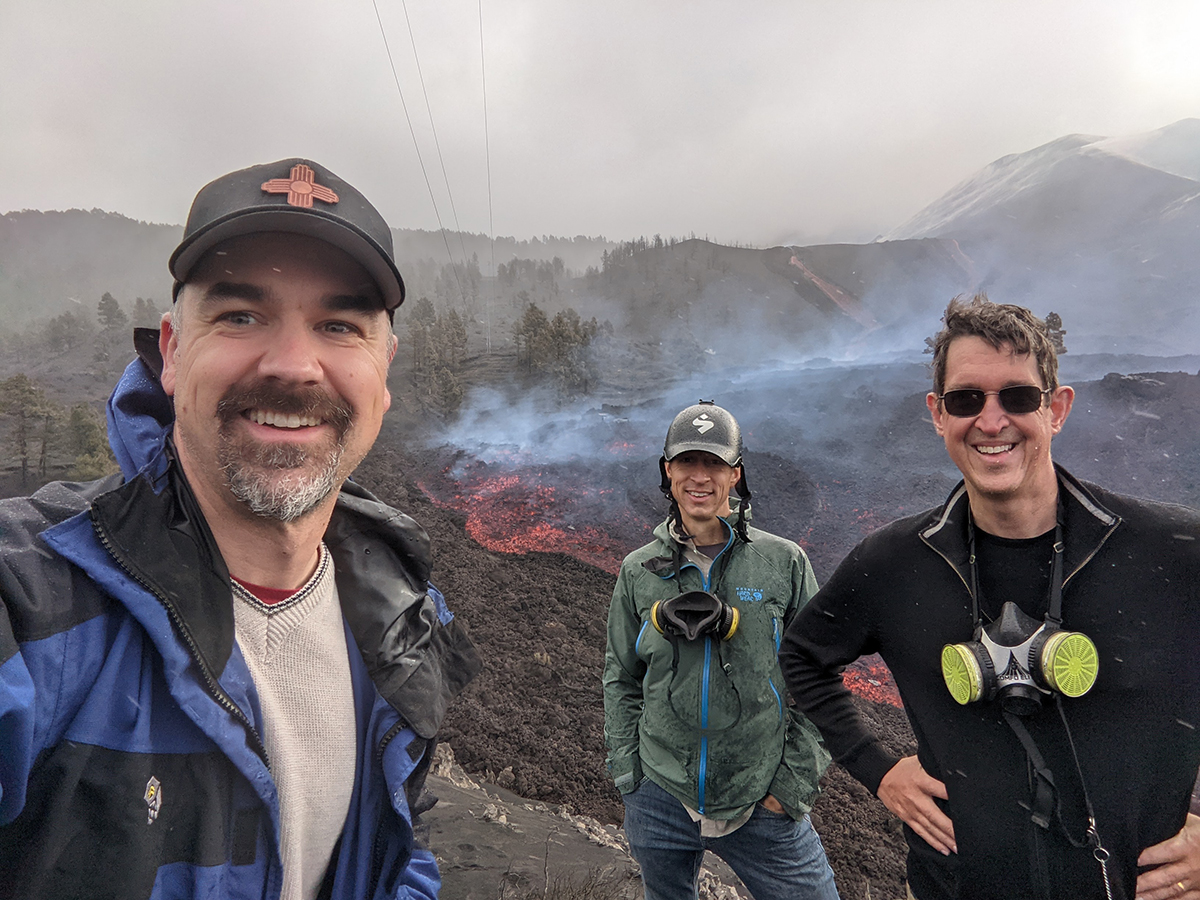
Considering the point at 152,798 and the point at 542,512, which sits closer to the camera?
the point at 152,798

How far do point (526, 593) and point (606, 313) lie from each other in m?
51.4

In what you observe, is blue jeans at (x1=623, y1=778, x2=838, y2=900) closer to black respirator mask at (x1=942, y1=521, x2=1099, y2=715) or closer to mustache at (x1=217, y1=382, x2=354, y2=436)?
black respirator mask at (x1=942, y1=521, x2=1099, y2=715)

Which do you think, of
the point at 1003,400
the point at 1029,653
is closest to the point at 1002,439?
the point at 1003,400

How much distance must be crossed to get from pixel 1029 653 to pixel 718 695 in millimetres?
1603

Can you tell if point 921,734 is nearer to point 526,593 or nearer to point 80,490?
point 80,490

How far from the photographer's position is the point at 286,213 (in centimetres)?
148

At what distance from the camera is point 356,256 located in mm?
1560

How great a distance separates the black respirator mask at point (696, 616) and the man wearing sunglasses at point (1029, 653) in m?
0.80

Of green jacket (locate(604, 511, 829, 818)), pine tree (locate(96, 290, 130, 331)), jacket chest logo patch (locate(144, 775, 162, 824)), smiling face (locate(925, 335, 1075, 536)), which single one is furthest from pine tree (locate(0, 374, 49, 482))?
pine tree (locate(96, 290, 130, 331))

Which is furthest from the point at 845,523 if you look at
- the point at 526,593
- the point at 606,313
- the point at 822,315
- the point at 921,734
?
the point at 606,313

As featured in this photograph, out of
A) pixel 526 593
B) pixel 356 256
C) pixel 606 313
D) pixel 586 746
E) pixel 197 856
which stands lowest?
pixel 586 746

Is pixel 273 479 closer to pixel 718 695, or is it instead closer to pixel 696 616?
pixel 696 616

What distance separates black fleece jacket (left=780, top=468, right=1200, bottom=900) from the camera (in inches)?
75.1

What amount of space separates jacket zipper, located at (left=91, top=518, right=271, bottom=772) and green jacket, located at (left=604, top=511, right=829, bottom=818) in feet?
7.60
